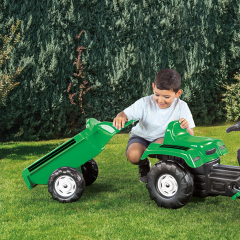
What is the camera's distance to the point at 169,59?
25.9 feet

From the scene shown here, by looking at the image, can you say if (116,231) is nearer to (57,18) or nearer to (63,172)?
(63,172)

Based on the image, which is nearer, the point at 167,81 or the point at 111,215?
the point at 111,215

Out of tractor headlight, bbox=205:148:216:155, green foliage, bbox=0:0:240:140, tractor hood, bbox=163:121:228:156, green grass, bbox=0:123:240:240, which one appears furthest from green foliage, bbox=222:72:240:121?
tractor headlight, bbox=205:148:216:155

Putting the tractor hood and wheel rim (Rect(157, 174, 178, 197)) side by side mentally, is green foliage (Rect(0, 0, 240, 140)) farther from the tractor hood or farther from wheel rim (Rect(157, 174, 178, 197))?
wheel rim (Rect(157, 174, 178, 197))

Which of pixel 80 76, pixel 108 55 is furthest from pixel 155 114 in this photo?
pixel 108 55

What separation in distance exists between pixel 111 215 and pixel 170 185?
608 millimetres

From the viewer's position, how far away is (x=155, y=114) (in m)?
3.69

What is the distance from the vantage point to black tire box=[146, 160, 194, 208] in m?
2.99

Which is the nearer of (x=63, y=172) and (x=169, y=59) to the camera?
(x=63, y=172)

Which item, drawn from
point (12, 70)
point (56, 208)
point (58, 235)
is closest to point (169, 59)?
point (12, 70)

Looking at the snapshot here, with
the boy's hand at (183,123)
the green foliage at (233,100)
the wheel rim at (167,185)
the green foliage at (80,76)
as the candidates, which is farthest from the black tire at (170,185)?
the green foliage at (233,100)

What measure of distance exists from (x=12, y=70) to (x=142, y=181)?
12.7ft

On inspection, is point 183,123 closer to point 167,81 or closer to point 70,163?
point 167,81

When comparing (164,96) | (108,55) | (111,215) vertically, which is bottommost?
(111,215)
